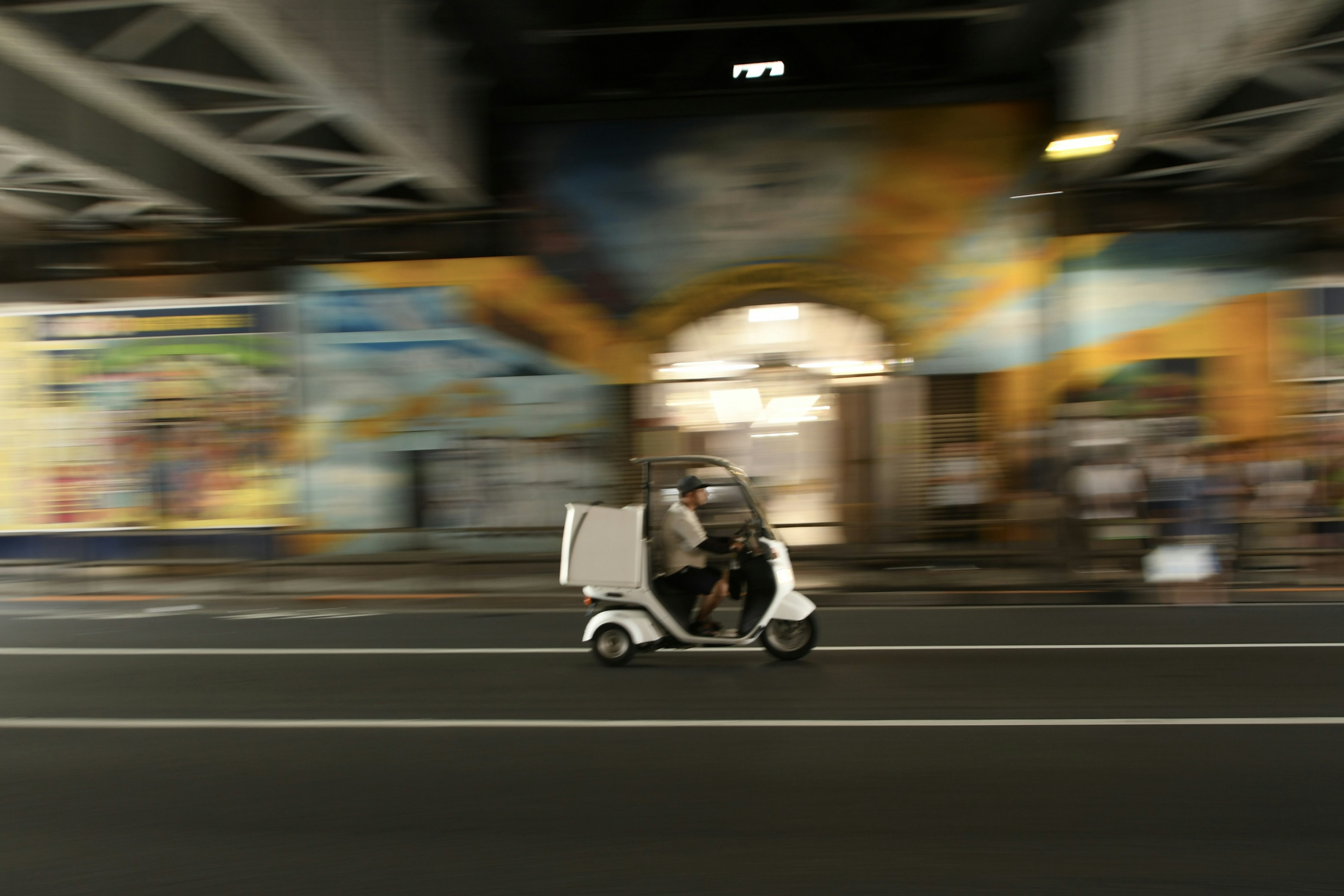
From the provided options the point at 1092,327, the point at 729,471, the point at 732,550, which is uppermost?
the point at 1092,327

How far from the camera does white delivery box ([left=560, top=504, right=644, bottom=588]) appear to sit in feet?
25.1

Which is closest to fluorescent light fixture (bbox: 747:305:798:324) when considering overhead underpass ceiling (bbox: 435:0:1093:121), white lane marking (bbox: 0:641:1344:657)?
overhead underpass ceiling (bbox: 435:0:1093:121)

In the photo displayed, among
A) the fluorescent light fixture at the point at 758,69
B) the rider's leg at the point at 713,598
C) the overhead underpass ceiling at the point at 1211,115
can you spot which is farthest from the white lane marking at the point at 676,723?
the fluorescent light fixture at the point at 758,69

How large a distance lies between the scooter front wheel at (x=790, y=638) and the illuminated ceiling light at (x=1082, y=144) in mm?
6037

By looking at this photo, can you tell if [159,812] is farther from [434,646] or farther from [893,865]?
[434,646]

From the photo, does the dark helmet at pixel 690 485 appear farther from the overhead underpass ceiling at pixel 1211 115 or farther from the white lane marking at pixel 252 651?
the overhead underpass ceiling at pixel 1211 115

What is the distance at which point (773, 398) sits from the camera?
15.9 meters

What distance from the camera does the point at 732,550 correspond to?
25.2 ft

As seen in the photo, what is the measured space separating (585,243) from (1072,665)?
34.8ft

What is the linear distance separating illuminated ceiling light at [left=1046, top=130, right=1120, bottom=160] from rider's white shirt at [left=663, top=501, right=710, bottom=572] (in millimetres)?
6051

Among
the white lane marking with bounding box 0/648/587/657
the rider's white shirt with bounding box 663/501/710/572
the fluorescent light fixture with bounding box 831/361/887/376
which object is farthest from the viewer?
the fluorescent light fixture with bounding box 831/361/887/376

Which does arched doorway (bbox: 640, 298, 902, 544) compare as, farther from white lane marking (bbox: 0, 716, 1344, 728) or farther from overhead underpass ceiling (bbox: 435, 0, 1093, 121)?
white lane marking (bbox: 0, 716, 1344, 728)

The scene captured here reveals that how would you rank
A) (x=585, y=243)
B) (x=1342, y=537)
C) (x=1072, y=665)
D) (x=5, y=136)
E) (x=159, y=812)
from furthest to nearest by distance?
(x=585, y=243) < (x=1342, y=537) < (x=5, y=136) < (x=1072, y=665) < (x=159, y=812)

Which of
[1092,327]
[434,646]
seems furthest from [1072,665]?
[1092,327]
